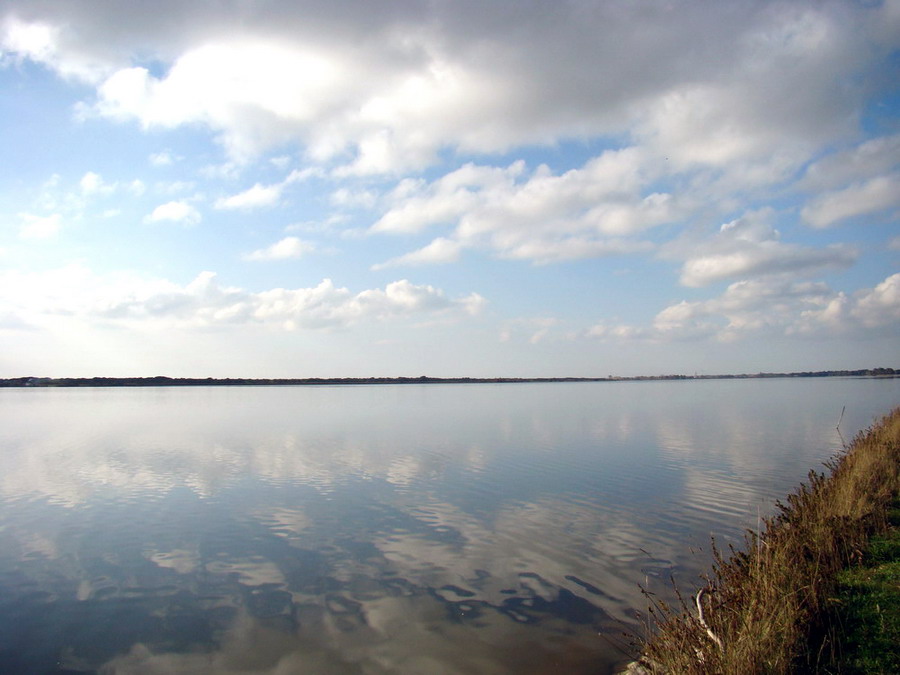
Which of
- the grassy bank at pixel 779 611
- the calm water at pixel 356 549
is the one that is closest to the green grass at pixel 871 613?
the grassy bank at pixel 779 611

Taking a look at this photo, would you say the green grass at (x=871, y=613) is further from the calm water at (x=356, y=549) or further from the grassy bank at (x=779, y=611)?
the calm water at (x=356, y=549)

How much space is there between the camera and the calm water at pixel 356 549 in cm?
662

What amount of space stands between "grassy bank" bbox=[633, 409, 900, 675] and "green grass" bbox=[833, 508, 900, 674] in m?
0.06

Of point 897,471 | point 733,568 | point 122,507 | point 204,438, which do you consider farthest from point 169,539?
point 204,438

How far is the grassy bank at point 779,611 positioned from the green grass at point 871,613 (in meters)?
0.06

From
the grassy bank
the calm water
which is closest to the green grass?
the grassy bank

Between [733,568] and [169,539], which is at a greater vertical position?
[733,568]

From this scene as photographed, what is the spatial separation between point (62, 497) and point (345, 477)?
700 cm

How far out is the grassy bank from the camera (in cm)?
459

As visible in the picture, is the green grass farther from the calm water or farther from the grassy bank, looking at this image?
the calm water

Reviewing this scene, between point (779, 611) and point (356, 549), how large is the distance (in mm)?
6768

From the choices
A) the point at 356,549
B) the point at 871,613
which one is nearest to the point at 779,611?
the point at 871,613

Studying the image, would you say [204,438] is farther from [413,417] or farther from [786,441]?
[786,441]

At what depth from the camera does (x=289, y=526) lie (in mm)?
11430
